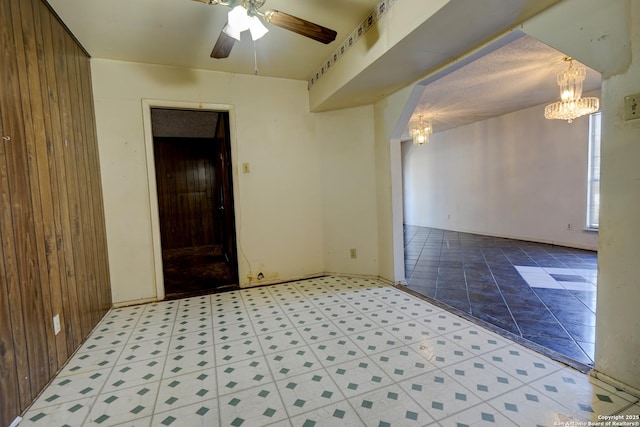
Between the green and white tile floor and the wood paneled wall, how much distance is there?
0.22 metres

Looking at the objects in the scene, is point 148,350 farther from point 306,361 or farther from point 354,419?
point 354,419

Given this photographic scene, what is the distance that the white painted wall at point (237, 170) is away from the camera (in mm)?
3064

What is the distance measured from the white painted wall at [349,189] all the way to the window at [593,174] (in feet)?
12.3

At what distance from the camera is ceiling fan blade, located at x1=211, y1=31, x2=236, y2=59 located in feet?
6.41

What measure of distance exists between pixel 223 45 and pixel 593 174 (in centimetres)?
574

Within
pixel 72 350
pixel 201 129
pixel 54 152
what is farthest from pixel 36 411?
pixel 201 129

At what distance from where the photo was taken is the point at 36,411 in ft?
5.26

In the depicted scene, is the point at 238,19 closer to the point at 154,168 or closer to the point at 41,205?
the point at 41,205

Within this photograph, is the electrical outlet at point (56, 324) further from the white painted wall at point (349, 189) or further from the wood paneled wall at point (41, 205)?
the white painted wall at point (349, 189)

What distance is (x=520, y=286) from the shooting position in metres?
3.31

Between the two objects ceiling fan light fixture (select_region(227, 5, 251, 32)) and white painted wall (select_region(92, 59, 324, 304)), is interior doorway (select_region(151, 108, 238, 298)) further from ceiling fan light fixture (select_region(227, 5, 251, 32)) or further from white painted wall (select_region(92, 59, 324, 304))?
ceiling fan light fixture (select_region(227, 5, 251, 32))

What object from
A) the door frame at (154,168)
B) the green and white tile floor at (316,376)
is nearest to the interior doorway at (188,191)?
the door frame at (154,168)

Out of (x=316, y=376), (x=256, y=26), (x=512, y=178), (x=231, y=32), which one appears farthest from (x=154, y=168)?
(x=512, y=178)

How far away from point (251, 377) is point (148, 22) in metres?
2.78
